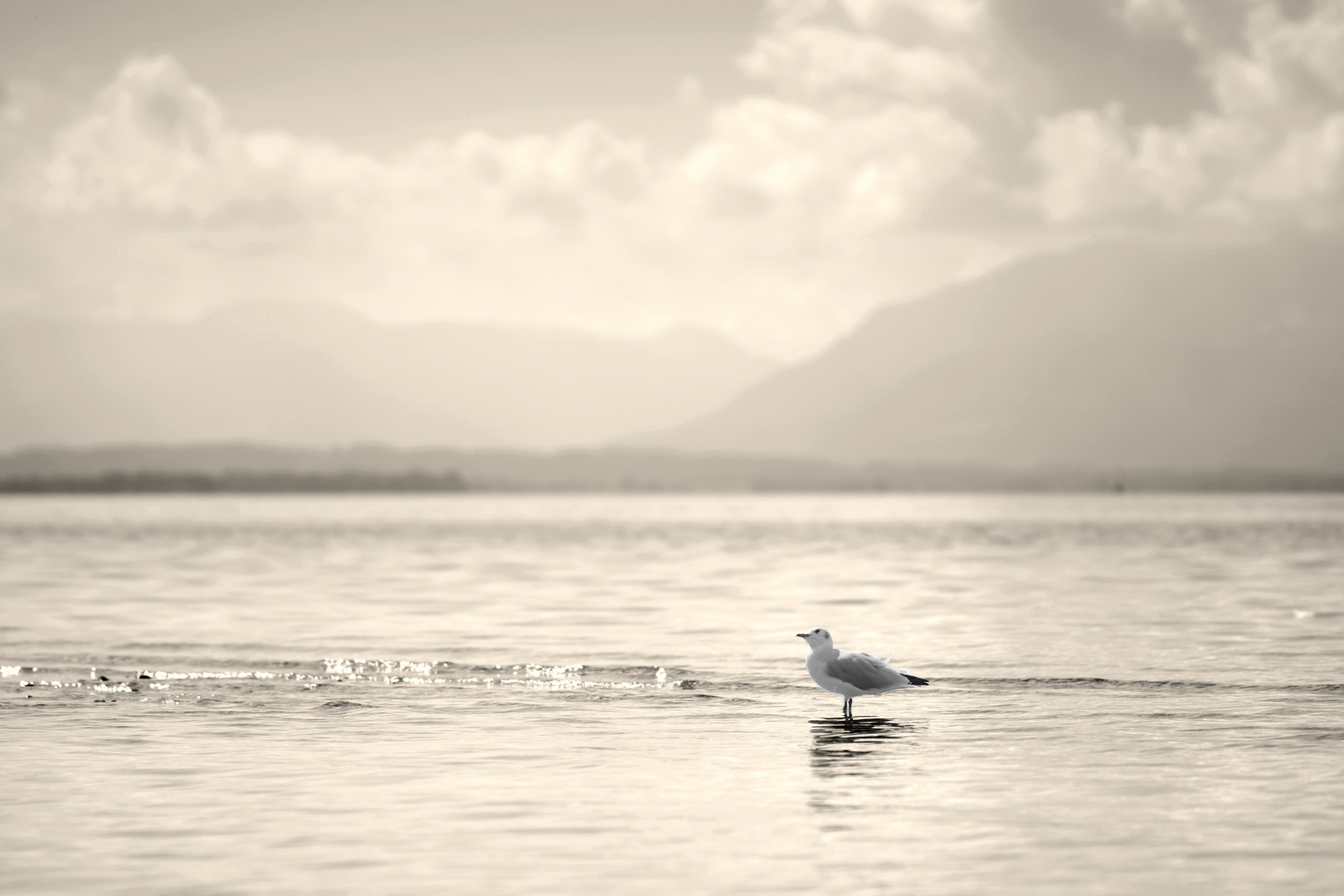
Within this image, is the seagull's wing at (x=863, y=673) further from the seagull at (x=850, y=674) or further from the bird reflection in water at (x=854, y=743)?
the bird reflection in water at (x=854, y=743)

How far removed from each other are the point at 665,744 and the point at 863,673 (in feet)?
11.8

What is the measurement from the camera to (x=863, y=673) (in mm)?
23219

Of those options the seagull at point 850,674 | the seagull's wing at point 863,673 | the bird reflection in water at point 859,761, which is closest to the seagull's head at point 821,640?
the seagull at point 850,674

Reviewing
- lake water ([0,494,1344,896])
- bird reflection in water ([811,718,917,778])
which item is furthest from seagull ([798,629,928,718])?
lake water ([0,494,1344,896])

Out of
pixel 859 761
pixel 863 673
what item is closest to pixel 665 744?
pixel 859 761

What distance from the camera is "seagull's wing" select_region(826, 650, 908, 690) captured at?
2323cm

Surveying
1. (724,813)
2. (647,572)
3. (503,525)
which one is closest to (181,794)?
(724,813)

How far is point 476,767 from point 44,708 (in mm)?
9306

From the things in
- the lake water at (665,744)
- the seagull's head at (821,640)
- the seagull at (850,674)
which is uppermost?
the seagull's head at (821,640)

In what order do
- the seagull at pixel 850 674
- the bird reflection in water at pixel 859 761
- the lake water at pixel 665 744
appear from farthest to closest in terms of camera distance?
the seagull at pixel 850 674
the bird reflection in water at pixel 859 761
the lake water at pixel 665 744

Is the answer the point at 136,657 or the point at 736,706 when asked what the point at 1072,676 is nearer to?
the point at 736,706

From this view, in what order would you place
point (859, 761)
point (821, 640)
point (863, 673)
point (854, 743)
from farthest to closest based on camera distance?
point (821, 640), point (863, 673), point (854, 743), point (859, 761)

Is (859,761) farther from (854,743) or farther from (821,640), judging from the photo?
(821,640)

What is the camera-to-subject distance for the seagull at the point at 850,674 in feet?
76.2
